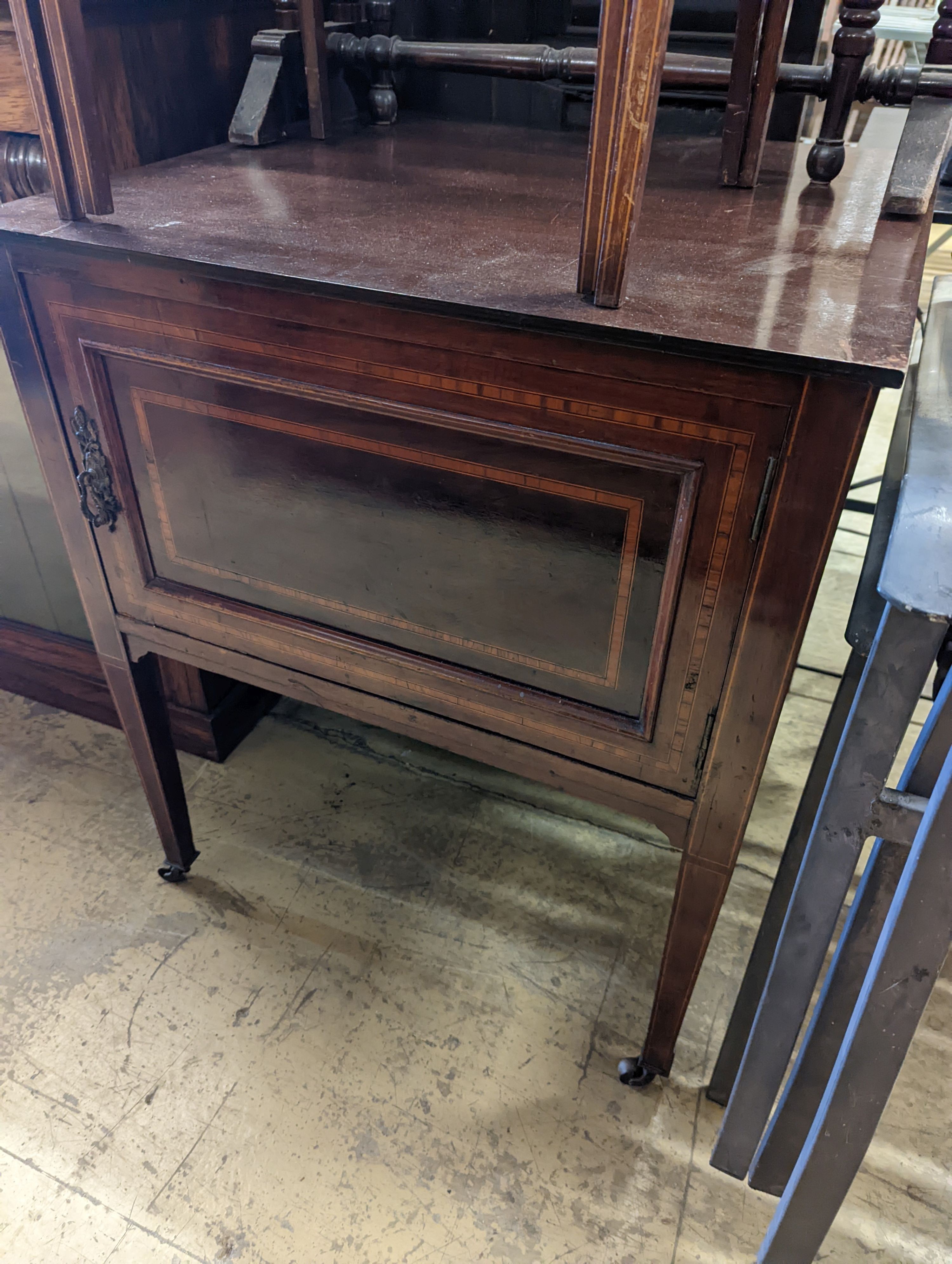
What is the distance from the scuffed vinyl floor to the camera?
3.69ft

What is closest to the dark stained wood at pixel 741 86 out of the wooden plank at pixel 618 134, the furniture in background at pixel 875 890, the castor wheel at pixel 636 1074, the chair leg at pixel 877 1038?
the furniture in background at pixel 875 890

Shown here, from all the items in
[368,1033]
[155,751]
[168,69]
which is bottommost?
[368,1033]

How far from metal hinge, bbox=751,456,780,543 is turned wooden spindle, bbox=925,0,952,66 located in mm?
585

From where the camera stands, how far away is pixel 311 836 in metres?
1.63

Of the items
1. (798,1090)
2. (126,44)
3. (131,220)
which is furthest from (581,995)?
(126,44)

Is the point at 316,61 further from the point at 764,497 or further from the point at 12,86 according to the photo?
the point at 764,497

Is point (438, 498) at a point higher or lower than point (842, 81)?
lower

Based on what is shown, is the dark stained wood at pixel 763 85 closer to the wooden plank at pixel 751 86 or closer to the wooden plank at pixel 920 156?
the wooden plank at pixel 751 86

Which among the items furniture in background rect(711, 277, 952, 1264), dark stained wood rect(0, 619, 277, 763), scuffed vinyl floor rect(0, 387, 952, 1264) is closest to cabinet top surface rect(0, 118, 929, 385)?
furniture in background rect(711, 277, 952, 1264)

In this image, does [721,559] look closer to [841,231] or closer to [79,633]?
[841,231]

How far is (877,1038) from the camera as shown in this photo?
2.65ft

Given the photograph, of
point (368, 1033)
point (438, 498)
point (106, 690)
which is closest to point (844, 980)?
point (438, 498)

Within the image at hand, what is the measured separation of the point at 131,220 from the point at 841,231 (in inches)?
29.5

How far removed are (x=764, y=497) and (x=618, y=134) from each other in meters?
0.31
